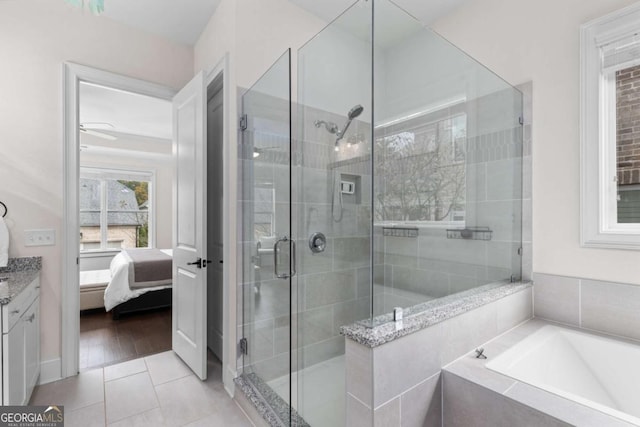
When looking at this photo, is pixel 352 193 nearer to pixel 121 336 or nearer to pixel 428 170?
pixel 428 170

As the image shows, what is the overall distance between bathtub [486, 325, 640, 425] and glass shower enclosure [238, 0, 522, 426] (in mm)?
418

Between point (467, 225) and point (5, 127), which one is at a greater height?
point (5, 127)

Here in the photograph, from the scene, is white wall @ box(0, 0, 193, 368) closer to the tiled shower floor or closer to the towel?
the towel

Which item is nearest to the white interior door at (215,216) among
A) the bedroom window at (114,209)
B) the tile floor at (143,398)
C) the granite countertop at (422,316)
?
the tile floor at (143,398)

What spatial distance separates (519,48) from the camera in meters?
2.19

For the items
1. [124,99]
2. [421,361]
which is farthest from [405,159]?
[124,99]

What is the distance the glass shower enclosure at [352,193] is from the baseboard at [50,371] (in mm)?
1419

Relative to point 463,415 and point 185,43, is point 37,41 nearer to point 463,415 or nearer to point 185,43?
point 185,43

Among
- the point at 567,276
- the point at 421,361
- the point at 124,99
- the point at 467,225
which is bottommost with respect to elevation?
the point at 421,361

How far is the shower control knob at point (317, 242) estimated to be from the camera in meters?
1.94

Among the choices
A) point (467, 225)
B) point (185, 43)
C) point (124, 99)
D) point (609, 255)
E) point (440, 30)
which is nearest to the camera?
point (609, 255)

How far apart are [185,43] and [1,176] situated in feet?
5.87

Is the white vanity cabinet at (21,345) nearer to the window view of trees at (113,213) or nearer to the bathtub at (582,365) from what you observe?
the bathtub at (582,365)

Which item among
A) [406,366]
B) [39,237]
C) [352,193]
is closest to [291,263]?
[352,193]
